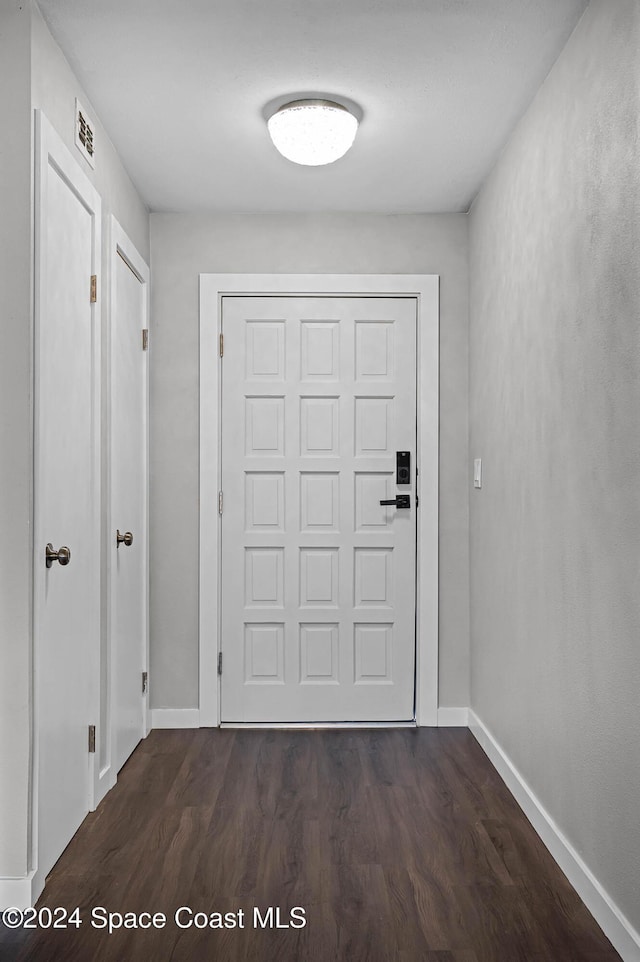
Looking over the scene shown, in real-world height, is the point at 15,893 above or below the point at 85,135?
below

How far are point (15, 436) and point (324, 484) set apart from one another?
1.90 m

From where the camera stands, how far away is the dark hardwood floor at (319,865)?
1.94m

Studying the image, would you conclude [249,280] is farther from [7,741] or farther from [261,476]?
[7,741]

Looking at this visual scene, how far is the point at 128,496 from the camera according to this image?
331 centimetres

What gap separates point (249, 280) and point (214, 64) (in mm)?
1359

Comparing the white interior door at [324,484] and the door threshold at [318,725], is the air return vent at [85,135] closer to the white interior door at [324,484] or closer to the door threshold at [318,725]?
the white interior door at [324,484]

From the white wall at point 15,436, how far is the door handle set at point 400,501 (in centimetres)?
203

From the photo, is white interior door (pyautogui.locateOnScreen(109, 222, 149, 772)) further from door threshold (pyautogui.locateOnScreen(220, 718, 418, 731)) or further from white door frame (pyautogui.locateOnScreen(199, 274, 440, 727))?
door threshold (pyautogui.locateOnScreen(220, 718, 418, 731))

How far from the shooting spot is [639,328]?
1.83 meters

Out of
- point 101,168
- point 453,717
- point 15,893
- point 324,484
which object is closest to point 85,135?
point 101,168

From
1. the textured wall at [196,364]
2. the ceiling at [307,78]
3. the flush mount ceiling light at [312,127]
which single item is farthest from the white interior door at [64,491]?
the textured wall at [196,364]

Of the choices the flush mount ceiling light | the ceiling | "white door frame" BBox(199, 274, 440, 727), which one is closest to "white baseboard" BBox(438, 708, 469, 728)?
"white door frame" BBox(199, 274, 440, 727)

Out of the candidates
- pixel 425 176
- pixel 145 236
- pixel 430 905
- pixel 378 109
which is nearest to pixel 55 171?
pixel 378 109

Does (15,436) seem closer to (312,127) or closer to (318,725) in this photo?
(312,127)
